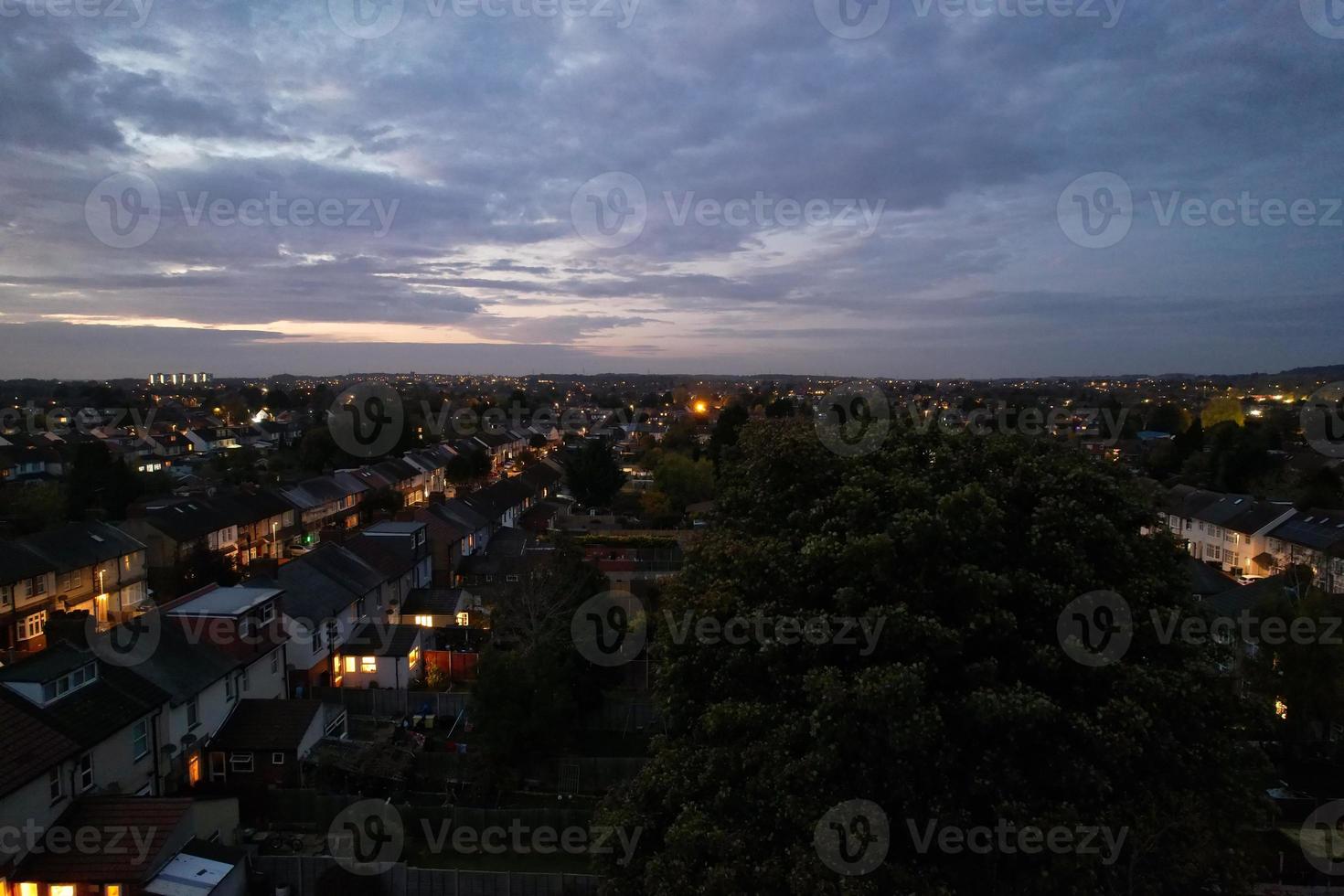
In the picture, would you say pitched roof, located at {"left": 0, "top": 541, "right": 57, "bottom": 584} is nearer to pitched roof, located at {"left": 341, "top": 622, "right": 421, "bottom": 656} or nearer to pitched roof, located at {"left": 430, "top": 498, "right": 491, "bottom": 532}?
pitched roof, located at {"left": 341, "top": 622, "right": 421, "bottom": 656}

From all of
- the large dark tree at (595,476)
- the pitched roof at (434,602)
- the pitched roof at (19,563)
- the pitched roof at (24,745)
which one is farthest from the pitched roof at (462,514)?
the pitched roof at (24,745)

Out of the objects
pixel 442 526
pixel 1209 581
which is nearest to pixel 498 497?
pixel 442 526

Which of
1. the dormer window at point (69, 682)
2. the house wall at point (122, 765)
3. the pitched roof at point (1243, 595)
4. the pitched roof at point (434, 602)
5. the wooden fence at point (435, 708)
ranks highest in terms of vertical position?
the dormer window at point (69, 682)

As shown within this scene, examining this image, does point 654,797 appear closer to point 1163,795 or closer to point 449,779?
point 1163,795

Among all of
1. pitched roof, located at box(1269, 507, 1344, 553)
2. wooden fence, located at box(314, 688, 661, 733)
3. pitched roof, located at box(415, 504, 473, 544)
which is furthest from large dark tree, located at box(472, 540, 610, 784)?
pitched roof, located at box(1269, 507, 1344, 553)

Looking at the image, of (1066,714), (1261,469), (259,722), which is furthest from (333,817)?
(1261,469)

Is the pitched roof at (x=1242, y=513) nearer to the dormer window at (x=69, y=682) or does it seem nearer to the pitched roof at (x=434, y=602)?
the pitched roof at (x=434, y=602)
